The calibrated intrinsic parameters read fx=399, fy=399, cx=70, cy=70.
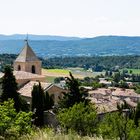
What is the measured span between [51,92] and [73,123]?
16012 mm

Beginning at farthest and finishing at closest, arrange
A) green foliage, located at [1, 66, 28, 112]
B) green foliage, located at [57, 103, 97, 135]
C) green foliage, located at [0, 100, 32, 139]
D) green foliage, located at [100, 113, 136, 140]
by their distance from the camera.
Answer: green foliage, located at [1, 66, 28, 112] → green foliage, located at [57, 103, 97, 135] → green foliage, located at [100, 113, 136, 140] → green foliage, located at [0, 100, 32, 139]

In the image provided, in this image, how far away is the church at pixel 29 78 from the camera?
38.9 metres

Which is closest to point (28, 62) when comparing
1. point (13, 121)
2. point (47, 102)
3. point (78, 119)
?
point (47, 102)

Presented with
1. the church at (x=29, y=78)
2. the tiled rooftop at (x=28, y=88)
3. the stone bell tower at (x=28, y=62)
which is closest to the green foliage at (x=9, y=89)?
the church at (x=29, y=78)

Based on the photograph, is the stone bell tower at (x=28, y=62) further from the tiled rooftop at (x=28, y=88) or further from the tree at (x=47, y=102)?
the tree at (x=47, y=102)

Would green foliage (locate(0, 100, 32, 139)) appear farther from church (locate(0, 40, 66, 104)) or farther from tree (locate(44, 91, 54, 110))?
church (locate(0, 40, 66, 104))

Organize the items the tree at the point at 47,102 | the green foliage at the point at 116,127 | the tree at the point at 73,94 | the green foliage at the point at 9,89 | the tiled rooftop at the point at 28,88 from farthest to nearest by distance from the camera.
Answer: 1. the tiled rooftop at the point at 28,88
2. the tree at the point at 47,102
3. the green foliage at the point at 9,89
4. the tree at the point at 73,94
5. the green foliage at the point at 116,127

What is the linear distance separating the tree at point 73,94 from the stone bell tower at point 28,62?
22036mm

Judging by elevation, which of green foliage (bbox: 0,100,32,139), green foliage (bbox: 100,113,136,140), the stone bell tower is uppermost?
green foliage (bbox: 0,100,32,139)

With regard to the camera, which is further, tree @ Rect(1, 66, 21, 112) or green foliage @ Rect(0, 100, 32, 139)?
tree @ Rect(1, 66, 21, 112)

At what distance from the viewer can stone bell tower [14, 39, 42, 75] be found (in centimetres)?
4841

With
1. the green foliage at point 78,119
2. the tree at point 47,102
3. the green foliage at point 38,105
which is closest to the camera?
the green foliage at point 78,119

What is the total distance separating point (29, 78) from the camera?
4216cm

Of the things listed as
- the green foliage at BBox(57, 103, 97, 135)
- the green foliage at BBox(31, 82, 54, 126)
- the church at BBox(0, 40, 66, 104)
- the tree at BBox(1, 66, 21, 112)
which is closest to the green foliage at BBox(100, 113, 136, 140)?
the green foliage at BBox(57, 103, 97, 135)
